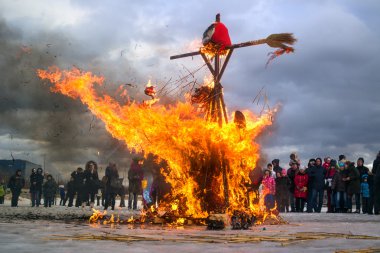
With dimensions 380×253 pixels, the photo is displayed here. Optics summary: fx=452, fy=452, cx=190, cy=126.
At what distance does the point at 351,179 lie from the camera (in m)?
16.4

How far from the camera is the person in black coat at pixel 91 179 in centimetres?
1933

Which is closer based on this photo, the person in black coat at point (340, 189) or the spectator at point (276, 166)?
the person in black coat at point (340, 189)

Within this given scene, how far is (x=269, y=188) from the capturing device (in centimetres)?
1722

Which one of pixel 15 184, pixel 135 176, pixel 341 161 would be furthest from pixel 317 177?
pixel 15 184

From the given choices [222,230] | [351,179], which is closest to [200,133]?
[222,230]

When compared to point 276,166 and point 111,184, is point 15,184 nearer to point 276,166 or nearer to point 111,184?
point 111,184

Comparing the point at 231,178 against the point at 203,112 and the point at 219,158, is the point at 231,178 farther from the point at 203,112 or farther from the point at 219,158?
the point at 203,112

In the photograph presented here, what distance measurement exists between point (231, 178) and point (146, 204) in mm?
5295

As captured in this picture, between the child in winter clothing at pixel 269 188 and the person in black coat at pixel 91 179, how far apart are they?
719 centimetres

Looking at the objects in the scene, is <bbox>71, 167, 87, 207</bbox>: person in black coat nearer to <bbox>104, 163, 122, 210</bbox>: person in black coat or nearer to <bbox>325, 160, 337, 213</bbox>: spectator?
<bbox>104, 163, 122, 210</bbox>: person in black coat

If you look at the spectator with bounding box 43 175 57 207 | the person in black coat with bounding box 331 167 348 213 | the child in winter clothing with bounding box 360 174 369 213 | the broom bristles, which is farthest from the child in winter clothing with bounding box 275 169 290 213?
the spectator with bounding box 43 175 57 207

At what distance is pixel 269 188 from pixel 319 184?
196 cm

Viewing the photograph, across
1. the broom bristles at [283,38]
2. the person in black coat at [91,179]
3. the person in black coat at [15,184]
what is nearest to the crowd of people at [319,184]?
the broom bristles at [283,38]

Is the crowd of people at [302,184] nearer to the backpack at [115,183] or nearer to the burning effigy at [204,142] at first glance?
the backpack at [115,183]
